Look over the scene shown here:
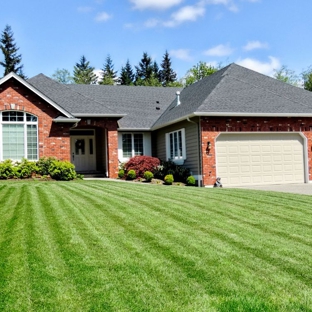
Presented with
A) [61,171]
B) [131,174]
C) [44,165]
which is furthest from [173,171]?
[44,165]

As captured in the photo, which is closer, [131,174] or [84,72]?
[131,174]

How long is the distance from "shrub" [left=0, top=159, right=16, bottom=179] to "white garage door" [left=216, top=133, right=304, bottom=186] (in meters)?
8.91

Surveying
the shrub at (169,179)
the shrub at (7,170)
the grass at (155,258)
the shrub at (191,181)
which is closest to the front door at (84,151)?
the shrub at (7,170)

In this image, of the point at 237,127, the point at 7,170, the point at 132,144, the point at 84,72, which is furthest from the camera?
the point at 84,72

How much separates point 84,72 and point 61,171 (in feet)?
165

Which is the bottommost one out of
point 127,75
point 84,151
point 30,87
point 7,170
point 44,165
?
point 7,170

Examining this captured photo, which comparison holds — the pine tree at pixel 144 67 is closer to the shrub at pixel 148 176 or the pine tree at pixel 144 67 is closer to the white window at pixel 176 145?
the white window at pixel 176 145

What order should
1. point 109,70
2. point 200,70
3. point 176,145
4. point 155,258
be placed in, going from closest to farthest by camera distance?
point 155,258, point 176,145, point 200,70, point 109,70

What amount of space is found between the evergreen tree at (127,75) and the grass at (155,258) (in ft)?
171

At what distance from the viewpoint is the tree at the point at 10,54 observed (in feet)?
171

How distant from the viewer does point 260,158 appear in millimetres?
18391

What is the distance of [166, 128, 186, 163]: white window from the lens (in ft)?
63.8

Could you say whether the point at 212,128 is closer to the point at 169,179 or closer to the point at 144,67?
the point at 169,179

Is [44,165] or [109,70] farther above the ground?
[109,70]
